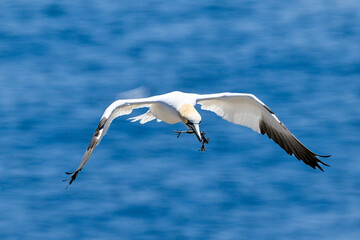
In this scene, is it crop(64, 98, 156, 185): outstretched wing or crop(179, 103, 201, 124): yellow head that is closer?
crop(179, 103, 201, 124): yellow head

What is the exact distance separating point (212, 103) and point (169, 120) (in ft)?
2.99

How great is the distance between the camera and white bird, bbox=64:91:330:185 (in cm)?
1053

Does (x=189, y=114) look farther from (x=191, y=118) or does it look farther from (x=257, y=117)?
(x=257, y=117)

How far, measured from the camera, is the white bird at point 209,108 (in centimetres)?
1053

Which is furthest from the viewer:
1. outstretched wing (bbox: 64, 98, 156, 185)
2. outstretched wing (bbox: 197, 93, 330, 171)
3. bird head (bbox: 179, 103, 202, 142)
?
outstretched wing (bbox: 197, 93, 330, 171)

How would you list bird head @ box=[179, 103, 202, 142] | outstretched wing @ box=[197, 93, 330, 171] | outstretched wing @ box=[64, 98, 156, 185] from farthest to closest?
outstretched wing @ box=[197, 93, 330, 171]
outstretched wing @ box=[64, 98, 156, 185]
bird head @ box=[179, 103, 202, 142]

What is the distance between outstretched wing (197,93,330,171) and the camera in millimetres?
11258

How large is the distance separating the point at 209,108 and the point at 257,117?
791 mm

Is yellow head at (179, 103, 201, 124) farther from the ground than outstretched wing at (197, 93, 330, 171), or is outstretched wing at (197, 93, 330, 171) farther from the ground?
yellow head at (179, 103, 201, 124)

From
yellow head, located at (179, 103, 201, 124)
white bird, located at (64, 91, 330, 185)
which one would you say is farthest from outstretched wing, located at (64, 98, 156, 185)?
yellow head, located at (179, 103, 201, 124)

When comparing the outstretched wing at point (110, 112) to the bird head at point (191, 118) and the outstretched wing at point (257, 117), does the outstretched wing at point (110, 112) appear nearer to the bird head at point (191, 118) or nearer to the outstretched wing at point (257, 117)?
the bird head at point (191, 118)

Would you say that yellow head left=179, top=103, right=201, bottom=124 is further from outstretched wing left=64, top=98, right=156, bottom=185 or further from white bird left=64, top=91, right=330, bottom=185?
outstretched wing left=64, top=98, right=156, bottom=185

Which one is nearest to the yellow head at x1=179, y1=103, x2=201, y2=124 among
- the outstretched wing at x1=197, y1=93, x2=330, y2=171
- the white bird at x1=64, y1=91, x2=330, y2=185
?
the white bird at x1=64, y1=91, x2=330, y2=185

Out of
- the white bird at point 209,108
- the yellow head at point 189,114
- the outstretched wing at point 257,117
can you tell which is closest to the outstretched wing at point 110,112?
the white bird at point 209,108
